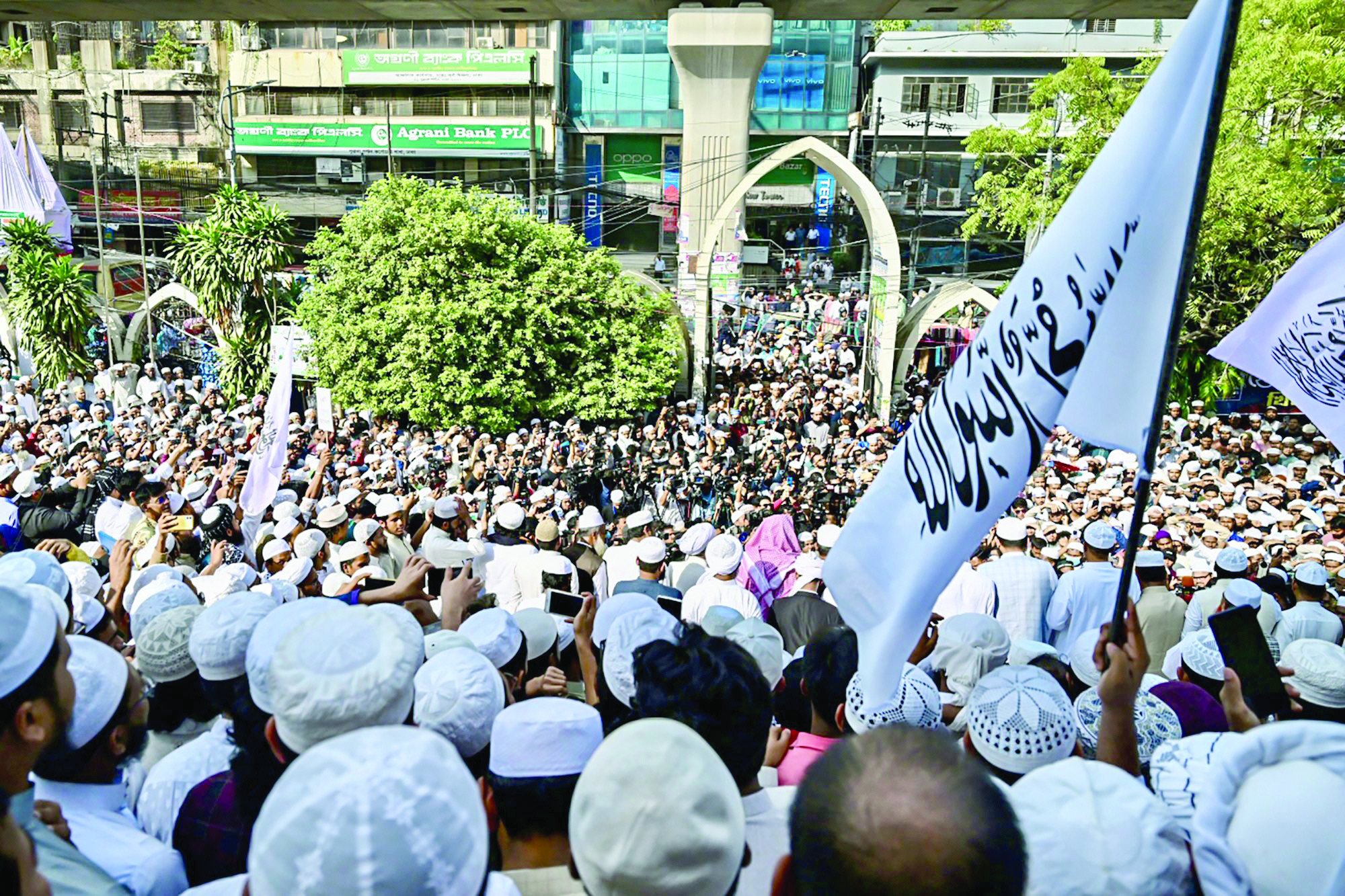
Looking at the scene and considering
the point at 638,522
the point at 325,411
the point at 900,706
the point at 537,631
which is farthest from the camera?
the point at 325,411

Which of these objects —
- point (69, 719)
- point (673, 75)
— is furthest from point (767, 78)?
point (69, 719)

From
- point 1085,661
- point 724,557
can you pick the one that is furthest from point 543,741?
point 724,557

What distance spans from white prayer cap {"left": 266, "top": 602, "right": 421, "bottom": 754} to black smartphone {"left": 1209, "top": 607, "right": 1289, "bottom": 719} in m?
2.09

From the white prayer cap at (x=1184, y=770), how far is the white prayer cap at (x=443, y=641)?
1762 mm

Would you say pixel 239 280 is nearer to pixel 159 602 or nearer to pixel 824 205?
pixel 159 602

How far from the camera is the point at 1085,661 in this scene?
323 cm

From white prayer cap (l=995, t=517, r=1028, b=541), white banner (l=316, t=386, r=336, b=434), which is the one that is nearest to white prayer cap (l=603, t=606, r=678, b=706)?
white prayer cap (l=995, t=517, r=1028, b=541)

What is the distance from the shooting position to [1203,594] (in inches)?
189

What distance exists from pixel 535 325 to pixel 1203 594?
425 inches

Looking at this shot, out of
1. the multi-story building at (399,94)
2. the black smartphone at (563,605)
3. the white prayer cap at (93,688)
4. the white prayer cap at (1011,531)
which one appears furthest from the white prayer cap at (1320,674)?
the multi-story building at (399,94)

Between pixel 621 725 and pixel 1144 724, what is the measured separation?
1311mm

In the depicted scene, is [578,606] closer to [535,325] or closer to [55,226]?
[535,325]

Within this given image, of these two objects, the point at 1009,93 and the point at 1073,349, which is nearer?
the point at 1073,349

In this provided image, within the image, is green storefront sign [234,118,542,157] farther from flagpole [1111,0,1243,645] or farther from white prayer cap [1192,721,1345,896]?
white prayer cap [1192,721,1345,896]
